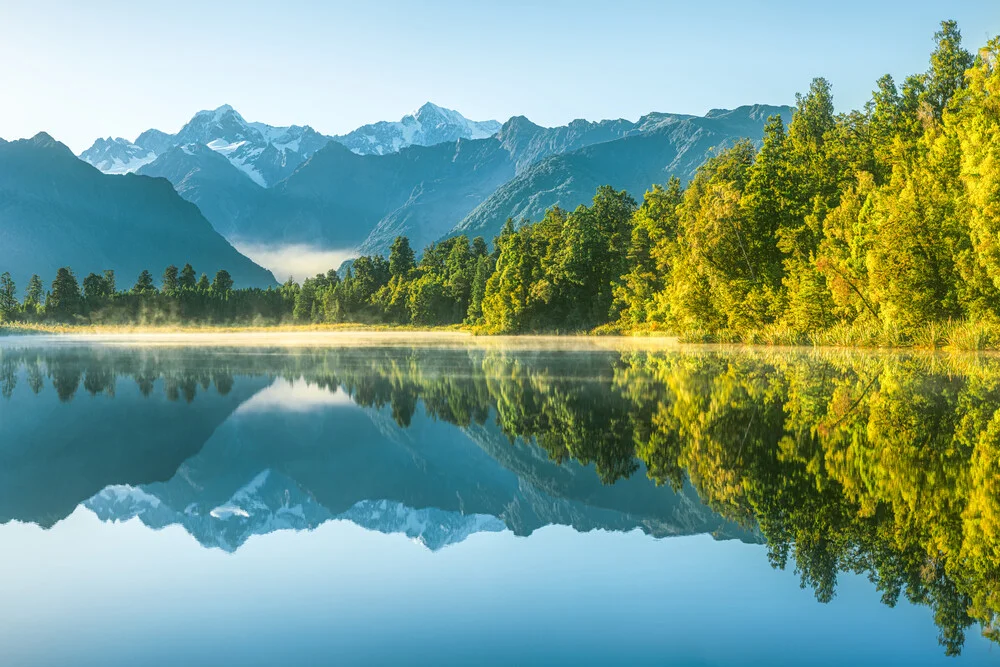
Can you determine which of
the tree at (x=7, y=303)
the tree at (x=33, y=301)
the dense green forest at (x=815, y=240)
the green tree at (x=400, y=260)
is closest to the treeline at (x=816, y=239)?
the dense green forest at (x=815, y=240)

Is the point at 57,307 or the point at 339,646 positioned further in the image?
the point at 57,307

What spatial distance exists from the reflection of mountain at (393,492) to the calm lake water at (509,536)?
0.06 meters

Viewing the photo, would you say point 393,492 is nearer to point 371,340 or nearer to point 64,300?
point 371,340

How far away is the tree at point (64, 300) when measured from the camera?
184375mm

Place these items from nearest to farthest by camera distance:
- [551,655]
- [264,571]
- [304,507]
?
1. [551,655]
2. [264,571]
3. [304,507]

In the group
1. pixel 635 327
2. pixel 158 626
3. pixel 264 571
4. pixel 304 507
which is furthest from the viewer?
pixel 635 327

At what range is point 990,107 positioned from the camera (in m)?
44.7

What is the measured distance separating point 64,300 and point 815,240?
170425 mm

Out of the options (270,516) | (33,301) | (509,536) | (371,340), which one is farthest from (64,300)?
(509,536)

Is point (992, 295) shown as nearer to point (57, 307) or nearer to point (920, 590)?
point (920, 590)

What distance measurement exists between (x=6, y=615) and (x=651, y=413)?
16052 millimetres

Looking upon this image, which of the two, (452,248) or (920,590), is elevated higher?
(452,248)

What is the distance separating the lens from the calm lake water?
6.71m

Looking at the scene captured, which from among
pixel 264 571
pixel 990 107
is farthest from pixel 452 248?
pixel 264 571
